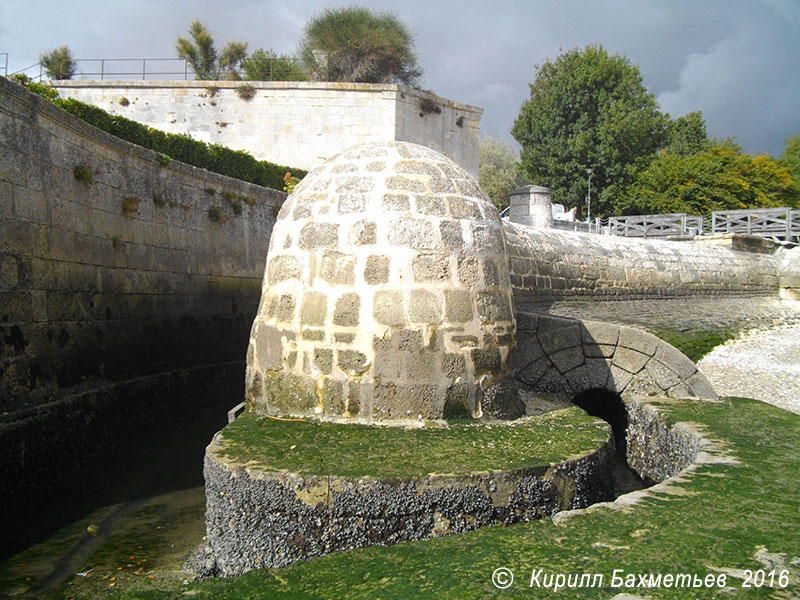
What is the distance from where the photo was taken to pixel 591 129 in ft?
107

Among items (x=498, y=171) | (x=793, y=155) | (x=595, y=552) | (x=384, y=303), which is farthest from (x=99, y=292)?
(x=793, y=155)

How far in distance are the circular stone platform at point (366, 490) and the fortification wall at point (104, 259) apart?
3315 millimetres

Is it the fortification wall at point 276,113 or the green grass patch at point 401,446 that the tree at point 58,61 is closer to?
the fortification wall at point 276,113

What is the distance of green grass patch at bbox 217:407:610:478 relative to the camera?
3381mm

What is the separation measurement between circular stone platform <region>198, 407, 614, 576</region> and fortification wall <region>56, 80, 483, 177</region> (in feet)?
53.9

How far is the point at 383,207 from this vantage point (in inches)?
172

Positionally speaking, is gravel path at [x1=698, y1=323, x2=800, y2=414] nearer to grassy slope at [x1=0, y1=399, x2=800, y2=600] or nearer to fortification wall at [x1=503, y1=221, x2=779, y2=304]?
fortification wall at [x1=503, y1=221, x2=779, y2=304]

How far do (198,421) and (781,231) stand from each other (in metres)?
18.9

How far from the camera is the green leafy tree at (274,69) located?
22.8m

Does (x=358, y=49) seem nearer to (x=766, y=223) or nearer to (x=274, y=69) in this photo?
(x=274, y=69)

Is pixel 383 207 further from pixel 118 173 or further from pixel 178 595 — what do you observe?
pixel 118 173

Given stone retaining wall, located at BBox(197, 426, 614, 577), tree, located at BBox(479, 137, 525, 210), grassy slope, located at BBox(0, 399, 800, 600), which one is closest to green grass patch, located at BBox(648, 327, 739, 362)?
grassy slope, located at BBox(0, 399, 800, 600)

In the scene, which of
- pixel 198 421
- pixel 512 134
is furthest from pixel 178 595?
pixel 512 134

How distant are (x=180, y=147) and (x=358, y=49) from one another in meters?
11.5
